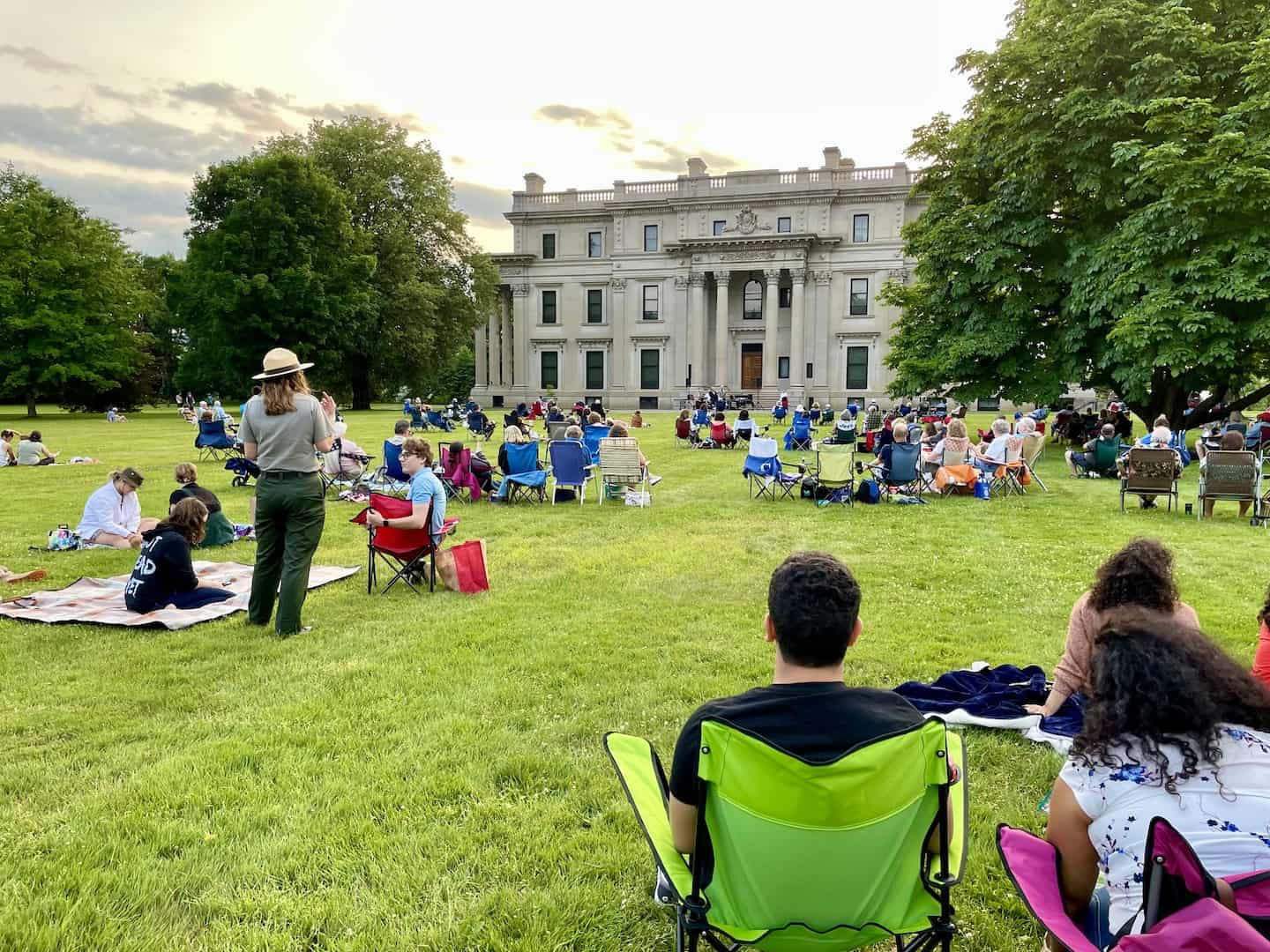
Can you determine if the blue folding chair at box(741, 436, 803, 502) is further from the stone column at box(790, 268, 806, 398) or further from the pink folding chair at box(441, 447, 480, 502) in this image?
the stone column at box(790, 268, 806, 398)

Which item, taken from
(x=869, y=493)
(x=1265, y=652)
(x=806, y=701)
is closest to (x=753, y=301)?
(x=869, y=493)

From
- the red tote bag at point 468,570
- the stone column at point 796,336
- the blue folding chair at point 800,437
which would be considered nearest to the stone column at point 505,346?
the stone column at point 796,336

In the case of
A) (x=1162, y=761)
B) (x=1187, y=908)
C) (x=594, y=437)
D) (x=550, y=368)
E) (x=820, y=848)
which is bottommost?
(x=820, y=848)

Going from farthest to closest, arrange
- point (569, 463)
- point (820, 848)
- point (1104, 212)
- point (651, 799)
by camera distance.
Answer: point (1104, 212)
point (569, 463)
point (651, 799)
point (820, 848)

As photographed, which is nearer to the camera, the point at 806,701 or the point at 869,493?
the point at 806,701

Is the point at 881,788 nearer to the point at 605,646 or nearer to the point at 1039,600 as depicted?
the point at 605,646

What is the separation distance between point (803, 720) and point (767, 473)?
10.8 metres

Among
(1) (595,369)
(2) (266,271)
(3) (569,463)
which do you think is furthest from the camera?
(1) (595,369)

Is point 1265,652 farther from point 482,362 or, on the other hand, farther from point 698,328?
point 482,362

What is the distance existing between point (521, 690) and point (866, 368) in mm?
45203

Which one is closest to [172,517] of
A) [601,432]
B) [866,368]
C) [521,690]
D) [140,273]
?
[521,690]

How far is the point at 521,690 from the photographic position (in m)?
4.54

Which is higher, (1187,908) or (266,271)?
(266,271)

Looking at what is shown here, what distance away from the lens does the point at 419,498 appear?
6.48m
